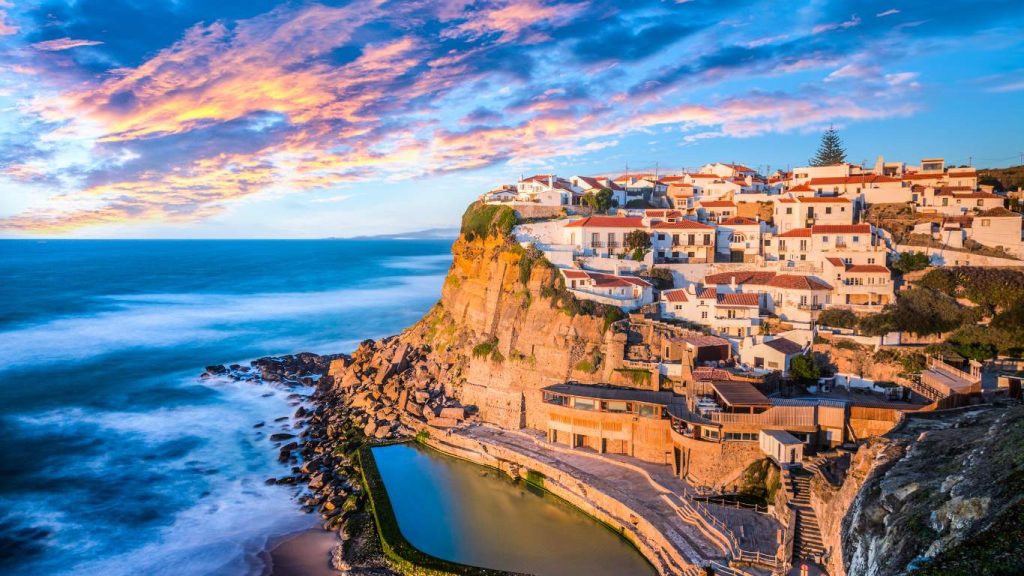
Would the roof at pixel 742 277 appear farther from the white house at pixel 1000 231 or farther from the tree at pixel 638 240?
the white house at pixel 1000 231

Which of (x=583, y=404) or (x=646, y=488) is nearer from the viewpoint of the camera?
(x=646, y=488)

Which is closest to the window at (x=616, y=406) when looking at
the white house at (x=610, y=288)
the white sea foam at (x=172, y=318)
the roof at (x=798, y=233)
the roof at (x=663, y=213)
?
the white house at (x=610, y=288)

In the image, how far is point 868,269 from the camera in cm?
2722

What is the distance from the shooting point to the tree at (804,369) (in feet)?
74.6

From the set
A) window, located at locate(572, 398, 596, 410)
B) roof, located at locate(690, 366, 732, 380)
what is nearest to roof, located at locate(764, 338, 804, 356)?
roof, located at locate(690, 366, 732, 380)

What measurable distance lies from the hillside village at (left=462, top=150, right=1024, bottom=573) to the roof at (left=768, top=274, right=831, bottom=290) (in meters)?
0.12

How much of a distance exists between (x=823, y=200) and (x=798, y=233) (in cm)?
371

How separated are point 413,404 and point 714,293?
14.5 meters

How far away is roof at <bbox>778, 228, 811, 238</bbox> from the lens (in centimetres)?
3154

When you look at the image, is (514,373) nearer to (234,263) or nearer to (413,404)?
(413,404)

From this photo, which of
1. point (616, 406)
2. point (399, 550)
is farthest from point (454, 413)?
point (399, 550)

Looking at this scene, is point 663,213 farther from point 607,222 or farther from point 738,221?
point 607,222

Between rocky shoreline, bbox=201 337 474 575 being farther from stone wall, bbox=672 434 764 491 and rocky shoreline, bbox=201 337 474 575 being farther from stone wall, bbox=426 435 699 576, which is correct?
stone wall, bbox=672 434 764 491

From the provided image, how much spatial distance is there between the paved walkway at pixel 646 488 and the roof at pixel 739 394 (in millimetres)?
3106
